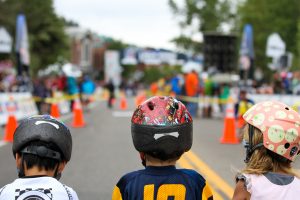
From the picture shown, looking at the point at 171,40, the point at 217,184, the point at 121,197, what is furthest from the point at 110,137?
the point at 171,40

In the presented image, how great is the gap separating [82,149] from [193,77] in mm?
11788

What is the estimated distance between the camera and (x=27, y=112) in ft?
71.6

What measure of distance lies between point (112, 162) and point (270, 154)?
731cm

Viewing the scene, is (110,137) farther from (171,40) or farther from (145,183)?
(171,40)

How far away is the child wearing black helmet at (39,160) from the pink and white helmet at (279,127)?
3.54ft

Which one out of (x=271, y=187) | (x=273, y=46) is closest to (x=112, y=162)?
(x=271, y=187)

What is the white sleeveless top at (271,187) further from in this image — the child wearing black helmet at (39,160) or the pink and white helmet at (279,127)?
the child wearing black helmet at (39,160)

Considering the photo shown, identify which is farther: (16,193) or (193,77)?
(193,77)

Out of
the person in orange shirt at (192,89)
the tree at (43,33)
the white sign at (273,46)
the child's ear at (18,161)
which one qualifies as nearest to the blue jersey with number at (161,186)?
the child's ear at (18,161)

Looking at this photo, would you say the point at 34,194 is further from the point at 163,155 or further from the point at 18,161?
the point at 163,155

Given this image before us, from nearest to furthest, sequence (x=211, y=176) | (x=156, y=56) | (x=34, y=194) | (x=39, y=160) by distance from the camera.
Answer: (x=34, y=194) < (x=39, y=160) < (x=211, y=176) < (x=156, y=56)

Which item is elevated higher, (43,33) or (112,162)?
(43,33)

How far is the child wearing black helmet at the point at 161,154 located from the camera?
10.4 feet

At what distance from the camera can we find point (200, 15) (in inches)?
3073
